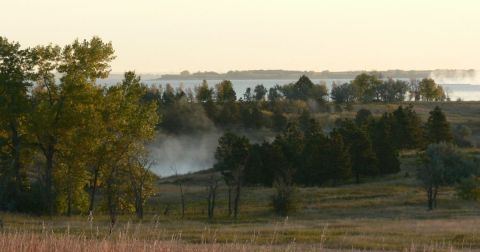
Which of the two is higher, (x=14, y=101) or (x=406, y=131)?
(x=14, y=101)

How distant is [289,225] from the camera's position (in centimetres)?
3744

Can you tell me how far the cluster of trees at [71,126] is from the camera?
1905 inches

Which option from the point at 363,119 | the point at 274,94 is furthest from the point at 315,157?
the point at 274,94

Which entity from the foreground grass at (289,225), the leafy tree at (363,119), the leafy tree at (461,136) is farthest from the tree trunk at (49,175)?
the leafy tree at (461,136)

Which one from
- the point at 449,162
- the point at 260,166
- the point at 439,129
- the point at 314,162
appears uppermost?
the point at 439,129

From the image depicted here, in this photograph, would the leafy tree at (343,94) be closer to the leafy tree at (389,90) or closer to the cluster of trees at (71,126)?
the leafy tree at (389,90)

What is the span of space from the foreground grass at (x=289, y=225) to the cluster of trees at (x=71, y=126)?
3.55 meters

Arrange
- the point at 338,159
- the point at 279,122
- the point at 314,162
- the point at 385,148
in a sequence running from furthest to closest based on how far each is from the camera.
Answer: the point at 279,122 → the point at 385,148 → the point at 314,162 → the point at 338,159

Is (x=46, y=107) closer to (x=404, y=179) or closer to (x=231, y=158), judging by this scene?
(x=231, y=158)

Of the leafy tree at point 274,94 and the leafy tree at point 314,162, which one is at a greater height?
the leafy tree at point 274,94

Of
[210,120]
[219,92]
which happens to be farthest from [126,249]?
[219,92]

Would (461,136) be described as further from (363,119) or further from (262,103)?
(262,103)

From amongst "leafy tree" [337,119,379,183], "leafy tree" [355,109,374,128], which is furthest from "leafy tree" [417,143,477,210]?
"leafy tree" [355,109,374,128]

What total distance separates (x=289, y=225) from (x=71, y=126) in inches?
695
